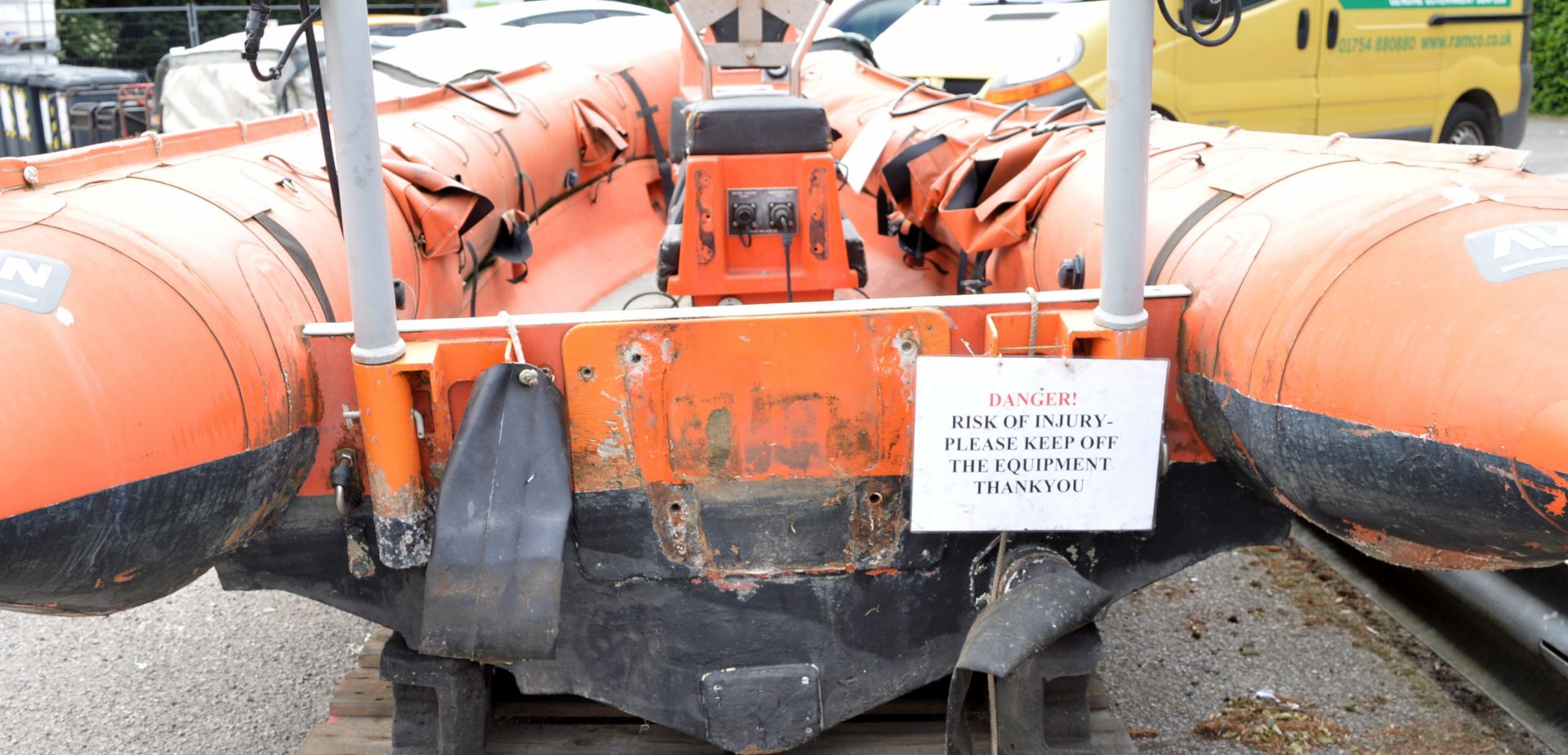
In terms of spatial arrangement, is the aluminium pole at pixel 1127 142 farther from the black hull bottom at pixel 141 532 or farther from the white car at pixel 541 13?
the white car at pixel 541 13

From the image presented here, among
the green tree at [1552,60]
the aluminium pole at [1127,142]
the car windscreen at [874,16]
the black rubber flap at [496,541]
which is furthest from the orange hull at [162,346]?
the green tree at [1552,60]

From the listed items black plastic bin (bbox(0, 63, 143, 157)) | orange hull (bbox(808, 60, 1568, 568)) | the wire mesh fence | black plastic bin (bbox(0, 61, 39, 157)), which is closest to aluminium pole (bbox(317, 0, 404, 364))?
orange hull (bbox(808, 60, 1568, 568))

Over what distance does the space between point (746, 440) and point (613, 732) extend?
0.74 m

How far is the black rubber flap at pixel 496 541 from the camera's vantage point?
69.5 inches

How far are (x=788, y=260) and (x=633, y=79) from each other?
3.06 meters

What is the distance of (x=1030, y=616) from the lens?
1828mm

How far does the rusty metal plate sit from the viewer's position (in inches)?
78.3

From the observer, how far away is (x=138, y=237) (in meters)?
1.82

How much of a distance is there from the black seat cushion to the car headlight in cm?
307

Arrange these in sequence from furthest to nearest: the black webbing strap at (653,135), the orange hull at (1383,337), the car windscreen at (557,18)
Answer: the car windscreen at (557,18) → the black webbing strap at (653,135) → the orange hull at (1383,337)

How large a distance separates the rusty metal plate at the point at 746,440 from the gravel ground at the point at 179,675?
1.42 metres

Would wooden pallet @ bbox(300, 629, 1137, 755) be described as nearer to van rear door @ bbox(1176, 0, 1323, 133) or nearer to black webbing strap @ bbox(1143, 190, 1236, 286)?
black webbing strap @ bbox(1143, 190, 1236, 286)

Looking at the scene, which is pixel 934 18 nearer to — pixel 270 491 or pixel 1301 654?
pixel 1301 654

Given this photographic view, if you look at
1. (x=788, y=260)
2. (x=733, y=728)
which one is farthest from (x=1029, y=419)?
(x=788, y=260)
